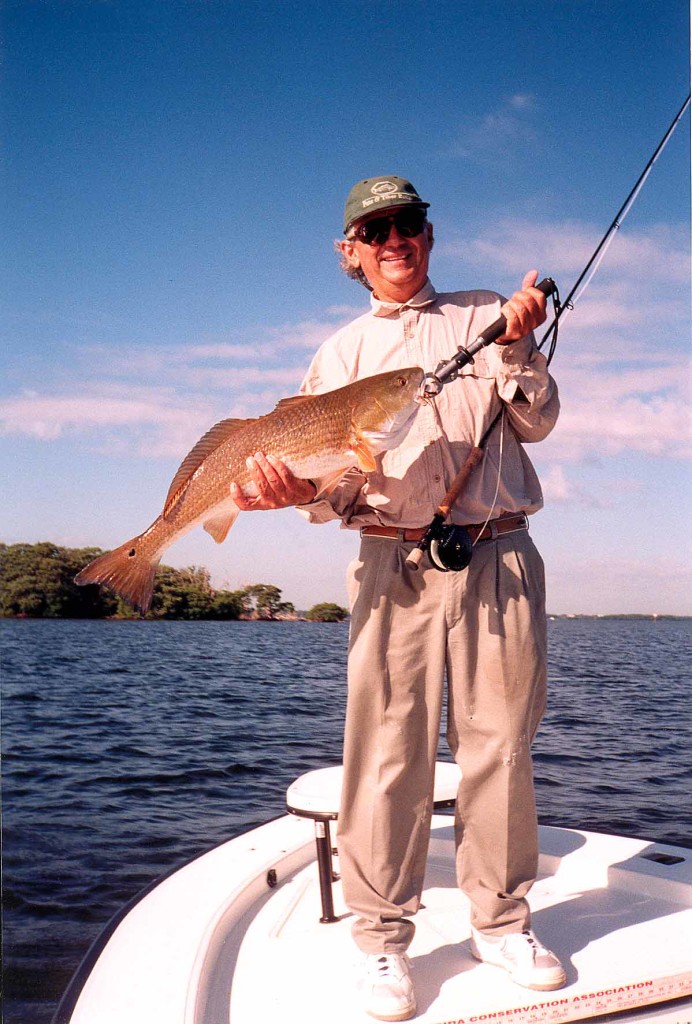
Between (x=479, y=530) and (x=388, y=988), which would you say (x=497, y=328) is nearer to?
(x=479, y=530)

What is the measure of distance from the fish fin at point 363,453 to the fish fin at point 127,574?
3.24 feet

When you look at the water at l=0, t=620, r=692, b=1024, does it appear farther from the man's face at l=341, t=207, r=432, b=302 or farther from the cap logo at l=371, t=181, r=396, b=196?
the cap logo at l=371, t=181, r=396, b=196

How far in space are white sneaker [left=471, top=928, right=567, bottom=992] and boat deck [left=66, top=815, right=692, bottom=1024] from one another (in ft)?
0.14

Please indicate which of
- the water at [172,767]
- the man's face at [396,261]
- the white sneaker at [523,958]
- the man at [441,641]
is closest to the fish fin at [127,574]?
the man at [441,641]

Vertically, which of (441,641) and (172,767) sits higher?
(441,641)

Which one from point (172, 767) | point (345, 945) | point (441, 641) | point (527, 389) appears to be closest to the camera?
point (527, 389)

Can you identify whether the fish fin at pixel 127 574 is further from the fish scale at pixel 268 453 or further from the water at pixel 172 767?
the water at pixel 172 767

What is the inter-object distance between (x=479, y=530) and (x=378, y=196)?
1412mm

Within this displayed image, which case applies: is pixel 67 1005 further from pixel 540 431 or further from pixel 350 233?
pixel 350 233

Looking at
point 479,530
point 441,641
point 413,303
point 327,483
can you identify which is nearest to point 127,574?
point 327,483

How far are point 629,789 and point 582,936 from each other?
10444mm

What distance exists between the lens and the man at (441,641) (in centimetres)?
319

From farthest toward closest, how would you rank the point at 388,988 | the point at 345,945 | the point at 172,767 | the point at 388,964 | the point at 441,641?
the point at 172,767
the point at 345,945
the point at 441,641
the point at 388,964
the point at 388,988

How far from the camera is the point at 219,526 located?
3465 mm
